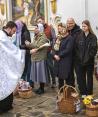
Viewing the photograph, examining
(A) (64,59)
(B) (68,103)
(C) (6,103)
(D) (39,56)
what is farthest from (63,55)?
(C) (6,103)

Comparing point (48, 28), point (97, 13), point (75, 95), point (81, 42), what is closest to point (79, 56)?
point (81, 42)

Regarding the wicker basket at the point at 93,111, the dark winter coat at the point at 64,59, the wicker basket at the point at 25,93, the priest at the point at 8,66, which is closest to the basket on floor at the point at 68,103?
the wicker basket at the point at 93,111

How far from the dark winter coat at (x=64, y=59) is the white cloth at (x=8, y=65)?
0.89 meters

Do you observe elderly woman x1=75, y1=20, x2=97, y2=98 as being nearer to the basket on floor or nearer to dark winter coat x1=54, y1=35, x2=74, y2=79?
dark winter coat x1=54, y1=35, x2=74, y2=79

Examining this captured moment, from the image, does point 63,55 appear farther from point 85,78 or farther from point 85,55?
point 85,78

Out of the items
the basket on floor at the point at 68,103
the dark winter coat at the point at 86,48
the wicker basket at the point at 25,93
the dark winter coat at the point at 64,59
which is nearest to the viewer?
the basket on floor at the point at 68,103

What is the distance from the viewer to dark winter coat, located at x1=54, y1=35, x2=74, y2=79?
7.16 meters

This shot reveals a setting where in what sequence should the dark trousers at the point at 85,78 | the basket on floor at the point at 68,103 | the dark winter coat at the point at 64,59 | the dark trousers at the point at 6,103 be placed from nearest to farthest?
the basket on floor at the point at 68,103 → the dark trousers at the point at 6,103 → the dark winter coat at the point at 64,59 → the dark trousers at the point at 85,78

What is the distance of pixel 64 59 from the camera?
23.9 feet

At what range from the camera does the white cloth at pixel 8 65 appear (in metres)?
6.67

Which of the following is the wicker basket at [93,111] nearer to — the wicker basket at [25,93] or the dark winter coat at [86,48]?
the dark winter coat at [86,48]

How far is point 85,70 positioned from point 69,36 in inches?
31.2

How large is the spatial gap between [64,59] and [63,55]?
0.36ft

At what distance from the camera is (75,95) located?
21.8ft
